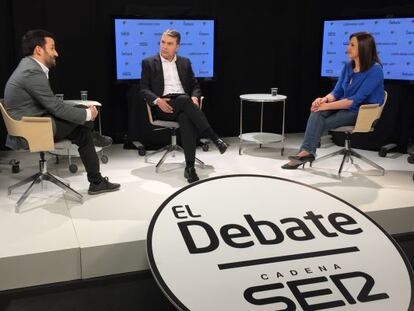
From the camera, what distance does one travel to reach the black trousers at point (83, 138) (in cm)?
358

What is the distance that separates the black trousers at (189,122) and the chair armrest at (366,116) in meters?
1.32

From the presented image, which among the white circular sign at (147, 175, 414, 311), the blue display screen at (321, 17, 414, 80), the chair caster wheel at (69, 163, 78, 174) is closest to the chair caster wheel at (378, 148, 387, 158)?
the blue display screen at (321, 17, 414, 80)

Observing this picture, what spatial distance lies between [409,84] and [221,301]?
4051 mm

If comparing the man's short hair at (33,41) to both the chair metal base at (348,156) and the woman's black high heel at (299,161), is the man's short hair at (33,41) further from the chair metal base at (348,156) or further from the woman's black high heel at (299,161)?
the chair metal base at (348,156)

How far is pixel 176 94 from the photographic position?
4633 millimetres

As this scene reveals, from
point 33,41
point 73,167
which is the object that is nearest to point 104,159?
point 73,167

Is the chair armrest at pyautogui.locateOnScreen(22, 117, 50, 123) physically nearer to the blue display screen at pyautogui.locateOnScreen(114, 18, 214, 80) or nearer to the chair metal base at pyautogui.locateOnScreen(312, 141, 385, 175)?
the blue display screen at pyautogui.locateOnScreen(114, 18, 214, 80)

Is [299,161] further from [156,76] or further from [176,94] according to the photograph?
[156,76]

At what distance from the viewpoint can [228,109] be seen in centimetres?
627

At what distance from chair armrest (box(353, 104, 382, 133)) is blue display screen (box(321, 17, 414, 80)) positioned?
3.58 ft

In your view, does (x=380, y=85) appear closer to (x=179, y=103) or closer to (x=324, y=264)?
(x=179, y=103)

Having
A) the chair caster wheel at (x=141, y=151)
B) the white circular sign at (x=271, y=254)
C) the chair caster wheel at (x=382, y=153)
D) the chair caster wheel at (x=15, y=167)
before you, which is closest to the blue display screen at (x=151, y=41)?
the chair caster wheel at (x=141, y=151)

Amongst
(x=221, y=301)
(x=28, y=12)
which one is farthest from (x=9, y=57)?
(x=221, y=301)

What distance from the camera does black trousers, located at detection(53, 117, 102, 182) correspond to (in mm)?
3576
